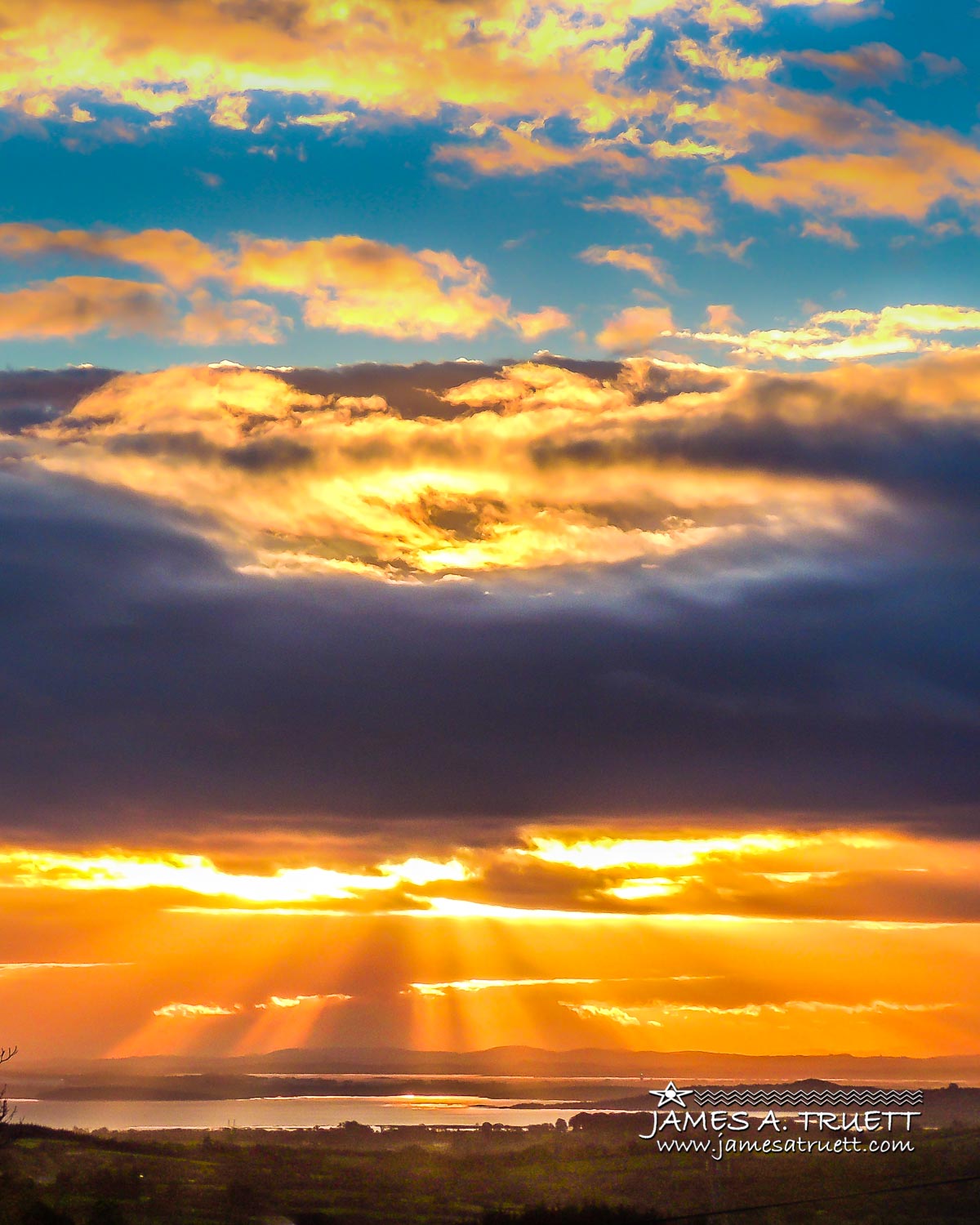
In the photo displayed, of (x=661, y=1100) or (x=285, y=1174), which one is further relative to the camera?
(x=285, y=1174)

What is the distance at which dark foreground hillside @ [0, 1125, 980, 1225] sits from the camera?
344 ft

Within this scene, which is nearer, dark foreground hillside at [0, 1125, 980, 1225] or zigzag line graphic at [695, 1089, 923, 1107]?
zigzag line graphic at [695, 1089, 923, 1107]

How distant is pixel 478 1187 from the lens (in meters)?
156

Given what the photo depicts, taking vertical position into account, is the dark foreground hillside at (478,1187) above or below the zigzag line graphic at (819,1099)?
below

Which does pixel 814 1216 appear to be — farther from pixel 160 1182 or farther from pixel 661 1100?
pixel 160 1182

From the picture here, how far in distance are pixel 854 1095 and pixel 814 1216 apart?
1091 inches

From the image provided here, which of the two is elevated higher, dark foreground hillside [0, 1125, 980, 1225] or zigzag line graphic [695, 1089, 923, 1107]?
zigzag line graphic [695, 1089, 923, 1107]

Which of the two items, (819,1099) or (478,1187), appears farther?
(478,1187)

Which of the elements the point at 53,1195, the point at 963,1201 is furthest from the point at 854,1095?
the point at 53,1195

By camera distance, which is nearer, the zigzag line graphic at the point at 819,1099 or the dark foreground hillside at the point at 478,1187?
the zigzag line graphic at the point at 819,1099

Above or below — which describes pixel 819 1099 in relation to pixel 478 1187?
above

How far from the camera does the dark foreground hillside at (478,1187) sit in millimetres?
104750

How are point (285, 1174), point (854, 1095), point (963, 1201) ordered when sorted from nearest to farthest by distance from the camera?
point (854, 1095), point (963, 1201), point (285, 1174)

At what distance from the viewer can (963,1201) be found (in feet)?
349
